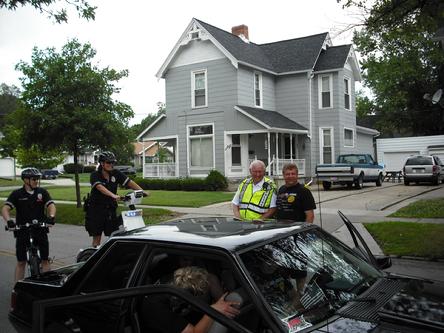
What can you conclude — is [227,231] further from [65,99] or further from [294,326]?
[65,99]

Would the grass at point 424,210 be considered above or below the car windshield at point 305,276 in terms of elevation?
below

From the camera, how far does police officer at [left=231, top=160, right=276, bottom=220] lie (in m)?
5.87

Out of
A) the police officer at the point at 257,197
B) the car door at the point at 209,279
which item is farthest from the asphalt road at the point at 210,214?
the car door at the point at 209,279

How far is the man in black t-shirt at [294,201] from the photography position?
570cm

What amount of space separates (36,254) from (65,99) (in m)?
9.36

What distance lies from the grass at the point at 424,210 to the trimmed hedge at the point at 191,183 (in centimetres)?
996

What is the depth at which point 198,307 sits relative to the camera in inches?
92.3

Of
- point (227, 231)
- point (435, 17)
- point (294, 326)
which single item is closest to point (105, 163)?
point (227, 231)

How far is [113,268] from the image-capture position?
11.2 feet

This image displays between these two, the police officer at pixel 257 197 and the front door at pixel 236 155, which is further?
the front door at pixel 236 155

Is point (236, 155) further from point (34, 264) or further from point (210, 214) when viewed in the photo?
point (34, 264)

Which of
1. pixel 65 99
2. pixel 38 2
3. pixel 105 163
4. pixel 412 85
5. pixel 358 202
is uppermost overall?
pixel 412 85

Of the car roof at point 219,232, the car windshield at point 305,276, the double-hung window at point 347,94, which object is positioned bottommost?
the car windshield at point 305,276

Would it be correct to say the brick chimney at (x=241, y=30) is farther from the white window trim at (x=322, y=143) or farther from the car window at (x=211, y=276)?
the car window at (x=211, y=276)
